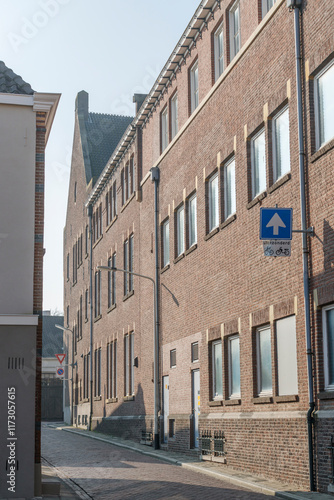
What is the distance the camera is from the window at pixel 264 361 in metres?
17.8

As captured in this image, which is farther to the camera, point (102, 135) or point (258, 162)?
point (102, 135)

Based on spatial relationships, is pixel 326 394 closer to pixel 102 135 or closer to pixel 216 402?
pixel 216 402

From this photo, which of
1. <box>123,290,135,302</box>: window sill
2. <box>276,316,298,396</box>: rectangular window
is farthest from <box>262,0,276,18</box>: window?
<box>123,290,135,302</box>: window sill

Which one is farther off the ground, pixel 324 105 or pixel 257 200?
pixel 324 105

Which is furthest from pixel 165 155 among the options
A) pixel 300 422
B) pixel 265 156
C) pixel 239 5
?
pixel 300 422

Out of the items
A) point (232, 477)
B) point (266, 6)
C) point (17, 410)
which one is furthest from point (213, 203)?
point (17, 410)

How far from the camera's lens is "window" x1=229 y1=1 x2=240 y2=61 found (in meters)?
20.8

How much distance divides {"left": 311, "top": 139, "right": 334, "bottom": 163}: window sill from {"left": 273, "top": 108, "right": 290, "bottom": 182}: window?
1.59 m

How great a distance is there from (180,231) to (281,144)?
8937 mm

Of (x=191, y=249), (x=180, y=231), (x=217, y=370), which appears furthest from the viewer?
(x=180, y=231)

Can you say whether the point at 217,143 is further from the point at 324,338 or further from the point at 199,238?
the point at 324,338

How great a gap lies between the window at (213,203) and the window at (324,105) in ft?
21.4

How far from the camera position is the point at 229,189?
68.9 feet

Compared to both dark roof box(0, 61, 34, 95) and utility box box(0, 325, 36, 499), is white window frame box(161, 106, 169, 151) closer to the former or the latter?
dark roof box(0, 61, 34, 95)
